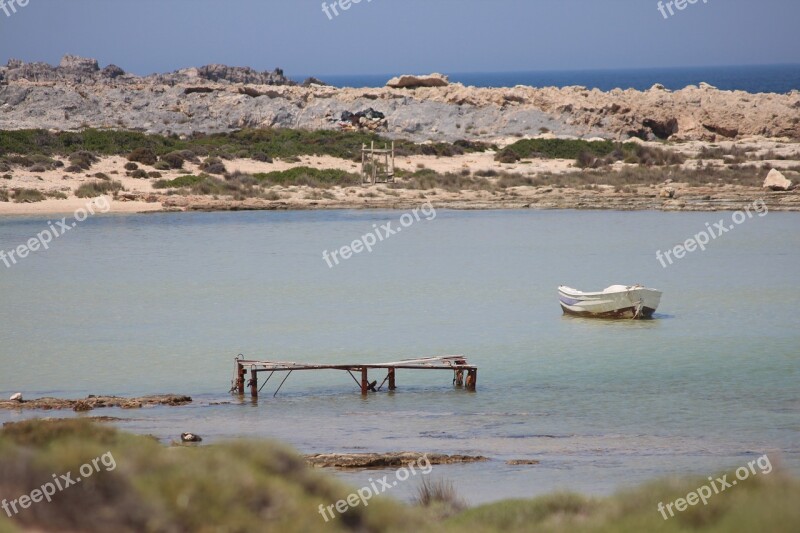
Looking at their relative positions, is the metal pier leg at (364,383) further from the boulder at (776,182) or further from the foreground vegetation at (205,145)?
the foreground vegetation at (205,145)

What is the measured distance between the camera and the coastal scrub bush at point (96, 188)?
124ft

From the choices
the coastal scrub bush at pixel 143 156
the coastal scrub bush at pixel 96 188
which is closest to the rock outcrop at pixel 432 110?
the coastal scrub bush at pixel 143 156

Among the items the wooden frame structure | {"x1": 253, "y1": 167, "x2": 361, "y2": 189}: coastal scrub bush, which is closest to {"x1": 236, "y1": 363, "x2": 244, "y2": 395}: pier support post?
the wooden frame structure

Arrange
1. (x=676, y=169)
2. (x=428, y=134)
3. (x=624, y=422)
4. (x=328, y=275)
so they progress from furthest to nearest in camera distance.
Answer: (x=428, y=134)
(x=676, y=169)
(x=328, y=275)
(x=624, y=422)

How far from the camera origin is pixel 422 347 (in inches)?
714

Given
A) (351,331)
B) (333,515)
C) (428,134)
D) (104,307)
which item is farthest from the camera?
(428,134)

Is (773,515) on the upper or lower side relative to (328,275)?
upper

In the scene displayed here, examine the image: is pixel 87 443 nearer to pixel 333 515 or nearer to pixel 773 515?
pixel 333 515

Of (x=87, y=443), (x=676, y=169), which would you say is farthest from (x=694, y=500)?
(x=676, y=169)

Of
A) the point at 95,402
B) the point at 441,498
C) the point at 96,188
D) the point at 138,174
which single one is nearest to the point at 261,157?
the point at 138,174

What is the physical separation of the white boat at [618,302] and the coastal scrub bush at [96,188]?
2212 centimetres

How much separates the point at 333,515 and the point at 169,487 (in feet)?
3.65

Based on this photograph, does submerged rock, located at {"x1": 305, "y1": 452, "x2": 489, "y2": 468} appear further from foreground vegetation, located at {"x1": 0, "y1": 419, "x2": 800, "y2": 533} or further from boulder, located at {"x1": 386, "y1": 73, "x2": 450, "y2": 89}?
boulder, located at {"x1": 386, "y1": 73, "x2": 450, "y2": 89}

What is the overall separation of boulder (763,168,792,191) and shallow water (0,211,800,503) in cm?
319
